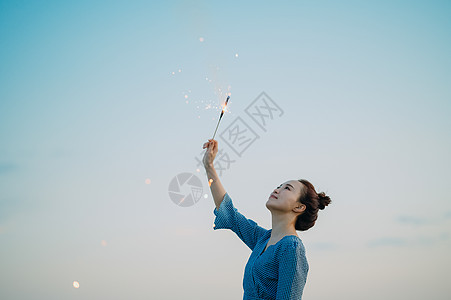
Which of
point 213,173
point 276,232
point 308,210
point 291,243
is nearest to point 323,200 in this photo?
point 308,210

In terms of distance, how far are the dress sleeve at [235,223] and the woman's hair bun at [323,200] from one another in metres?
0.61

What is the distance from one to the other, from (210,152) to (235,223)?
0.71m

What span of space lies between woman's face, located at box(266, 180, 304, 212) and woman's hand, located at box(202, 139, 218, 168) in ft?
2.26

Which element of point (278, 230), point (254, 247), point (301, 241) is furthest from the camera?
point (254, 247)

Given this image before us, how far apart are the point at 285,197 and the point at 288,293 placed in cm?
84

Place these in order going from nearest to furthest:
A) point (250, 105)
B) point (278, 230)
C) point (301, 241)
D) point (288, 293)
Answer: point (288, 293), point (301, 241), point (278, 230), point (250, 105)

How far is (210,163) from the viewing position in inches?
170

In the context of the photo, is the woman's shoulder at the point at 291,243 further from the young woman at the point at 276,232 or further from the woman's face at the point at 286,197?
the woman's face at the point at 286,197

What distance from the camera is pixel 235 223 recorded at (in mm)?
4340

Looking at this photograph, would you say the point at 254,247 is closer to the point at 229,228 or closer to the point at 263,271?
the point at 229,228

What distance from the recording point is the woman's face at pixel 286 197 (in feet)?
12.6

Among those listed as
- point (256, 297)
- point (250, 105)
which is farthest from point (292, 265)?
point (250, 105)

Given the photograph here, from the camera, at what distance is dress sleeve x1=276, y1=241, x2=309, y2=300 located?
130 inches

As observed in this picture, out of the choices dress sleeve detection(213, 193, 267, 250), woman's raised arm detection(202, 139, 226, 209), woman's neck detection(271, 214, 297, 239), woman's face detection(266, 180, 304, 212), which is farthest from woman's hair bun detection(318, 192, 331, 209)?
woman's raised arm detection(202, 139, 226, 209)
